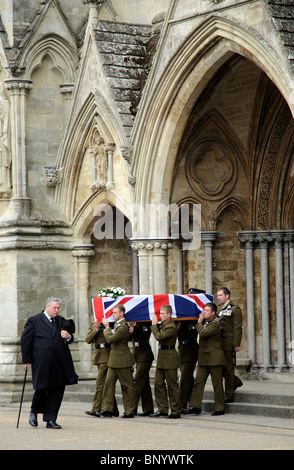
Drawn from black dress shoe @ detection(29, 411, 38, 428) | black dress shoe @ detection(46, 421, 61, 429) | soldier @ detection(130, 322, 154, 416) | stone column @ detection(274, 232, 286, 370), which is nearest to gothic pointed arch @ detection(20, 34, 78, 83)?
stone column @ detection(274, 232, 286, 370)

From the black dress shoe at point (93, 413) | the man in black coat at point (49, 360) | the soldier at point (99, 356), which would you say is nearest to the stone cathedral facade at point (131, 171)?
the soldier at point (99, 356)

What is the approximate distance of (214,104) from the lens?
16672 mm

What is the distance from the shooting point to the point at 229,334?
13555 mm

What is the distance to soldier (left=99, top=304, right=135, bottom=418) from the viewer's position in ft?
43.1

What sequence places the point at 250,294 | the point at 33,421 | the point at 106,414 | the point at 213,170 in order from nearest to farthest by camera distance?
1. the point at 33,421
2. the point at 106,414
3. the point at 250,294
4. the point at 213,170

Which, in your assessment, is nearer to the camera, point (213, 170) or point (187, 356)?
point (187, 356)

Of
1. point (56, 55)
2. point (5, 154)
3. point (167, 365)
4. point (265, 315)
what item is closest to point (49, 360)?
point (167, 365)

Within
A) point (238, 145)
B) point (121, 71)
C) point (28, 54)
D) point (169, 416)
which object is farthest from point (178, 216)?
point (169, 416)

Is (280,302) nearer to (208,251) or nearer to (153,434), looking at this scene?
(208,251)

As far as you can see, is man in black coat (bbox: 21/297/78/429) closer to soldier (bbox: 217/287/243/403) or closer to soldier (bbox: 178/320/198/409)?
soldier (bbox: 178/320/198/409)

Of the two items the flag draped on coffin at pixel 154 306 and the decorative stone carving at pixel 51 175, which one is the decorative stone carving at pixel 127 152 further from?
the flag draped on coffin at pixel 154 306

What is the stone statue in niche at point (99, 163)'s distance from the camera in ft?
55.5

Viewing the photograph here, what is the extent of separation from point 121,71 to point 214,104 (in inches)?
61.5

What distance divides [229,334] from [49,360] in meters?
2.51
